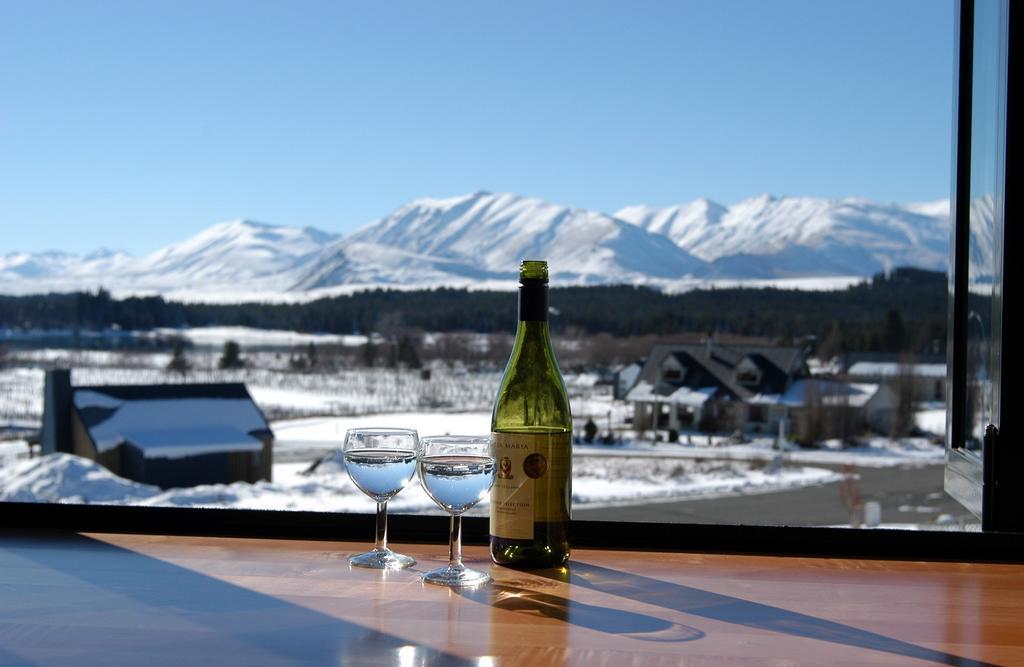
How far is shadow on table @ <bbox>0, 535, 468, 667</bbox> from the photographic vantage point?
0.52 meters

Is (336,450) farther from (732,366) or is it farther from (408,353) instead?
(732,366)

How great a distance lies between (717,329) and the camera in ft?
43.3

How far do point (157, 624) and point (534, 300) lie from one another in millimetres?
361

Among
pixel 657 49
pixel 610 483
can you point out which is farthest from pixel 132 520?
pixel 657 49

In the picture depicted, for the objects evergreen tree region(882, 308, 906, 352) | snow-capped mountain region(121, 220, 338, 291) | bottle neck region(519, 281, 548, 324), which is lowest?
bottle neck region(519, 281, 548, 324)

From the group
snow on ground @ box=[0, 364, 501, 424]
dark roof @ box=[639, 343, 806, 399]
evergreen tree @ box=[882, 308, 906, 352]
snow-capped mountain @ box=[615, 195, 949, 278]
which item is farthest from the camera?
snow-capped mountain @ box=[615, 195, 949, 278]

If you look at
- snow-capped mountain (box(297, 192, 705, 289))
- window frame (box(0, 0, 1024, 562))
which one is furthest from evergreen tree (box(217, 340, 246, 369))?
window frame (box(0, 0, 1024, 562))

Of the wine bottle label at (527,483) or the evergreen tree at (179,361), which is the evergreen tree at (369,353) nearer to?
the evergreen tree at (179,361)

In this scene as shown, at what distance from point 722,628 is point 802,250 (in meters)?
14.7

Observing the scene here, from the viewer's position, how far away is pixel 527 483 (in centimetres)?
72

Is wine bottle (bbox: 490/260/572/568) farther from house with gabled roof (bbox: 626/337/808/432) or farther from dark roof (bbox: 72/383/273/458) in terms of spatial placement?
house with gabled roof (bbox: 626/337/808/432)

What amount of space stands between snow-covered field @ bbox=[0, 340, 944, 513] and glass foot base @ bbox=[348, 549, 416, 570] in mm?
8074

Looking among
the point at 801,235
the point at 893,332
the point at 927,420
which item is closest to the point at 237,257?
the point at 801,235

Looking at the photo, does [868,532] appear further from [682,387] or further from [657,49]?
[657,49]
